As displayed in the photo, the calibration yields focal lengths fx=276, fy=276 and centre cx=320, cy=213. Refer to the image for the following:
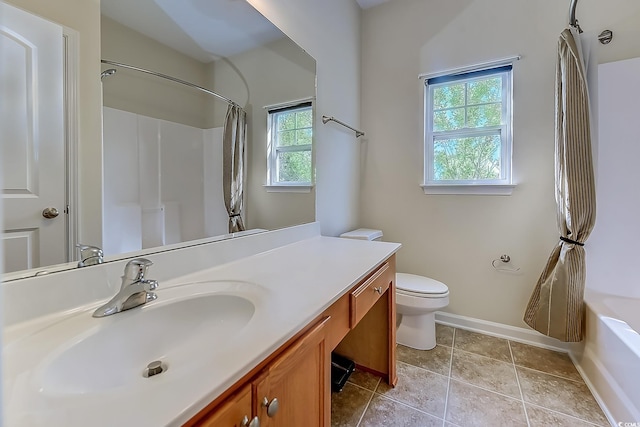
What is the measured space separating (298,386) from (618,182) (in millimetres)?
2264

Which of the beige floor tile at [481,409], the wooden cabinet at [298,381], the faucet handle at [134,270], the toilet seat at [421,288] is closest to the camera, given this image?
the wooden cabinet at [298,381]

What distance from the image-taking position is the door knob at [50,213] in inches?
27.7

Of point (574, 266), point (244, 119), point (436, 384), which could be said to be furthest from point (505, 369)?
point (244, 119)

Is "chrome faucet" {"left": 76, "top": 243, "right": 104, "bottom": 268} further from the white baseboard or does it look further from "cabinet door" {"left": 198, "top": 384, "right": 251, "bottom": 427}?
the white baseboard

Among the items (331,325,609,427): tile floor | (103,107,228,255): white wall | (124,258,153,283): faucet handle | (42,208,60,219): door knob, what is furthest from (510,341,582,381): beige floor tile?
(42,208,60,219): door knob

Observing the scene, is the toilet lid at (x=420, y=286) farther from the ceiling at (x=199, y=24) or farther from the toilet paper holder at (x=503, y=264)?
the ceiling at (x=199, y=24)

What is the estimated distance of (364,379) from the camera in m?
1.61

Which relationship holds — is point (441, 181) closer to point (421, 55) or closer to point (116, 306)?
point (421, 55)

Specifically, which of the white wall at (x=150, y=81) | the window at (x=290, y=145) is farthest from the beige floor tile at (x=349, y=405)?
the white wall at (x=150, y=81)

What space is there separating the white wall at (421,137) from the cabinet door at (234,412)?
2.08 metres

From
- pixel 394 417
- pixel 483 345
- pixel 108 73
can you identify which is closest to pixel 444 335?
pixel 483 345

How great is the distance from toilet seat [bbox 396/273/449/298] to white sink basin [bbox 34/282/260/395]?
1264 mm

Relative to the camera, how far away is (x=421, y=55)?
7.50 ft

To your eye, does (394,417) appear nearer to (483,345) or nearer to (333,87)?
(483,345)
